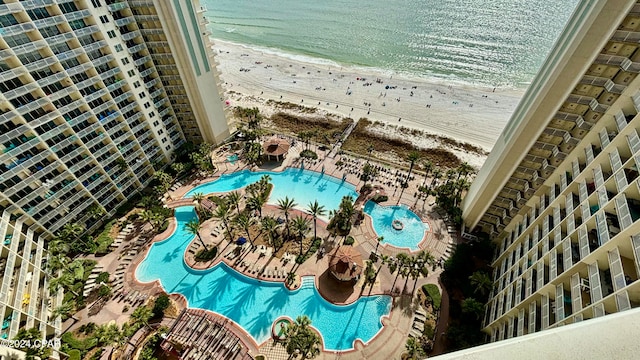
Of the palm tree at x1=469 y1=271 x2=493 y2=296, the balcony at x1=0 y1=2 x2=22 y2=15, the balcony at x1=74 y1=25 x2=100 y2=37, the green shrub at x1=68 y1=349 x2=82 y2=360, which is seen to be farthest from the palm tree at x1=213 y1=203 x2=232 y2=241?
the palm tree at x1=469 y1=271 x2=493 y2=296

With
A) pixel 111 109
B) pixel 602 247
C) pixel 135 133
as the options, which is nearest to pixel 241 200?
pixel 135 133

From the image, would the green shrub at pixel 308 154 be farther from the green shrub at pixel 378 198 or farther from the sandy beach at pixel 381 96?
the sandy beach at pixel 381 96

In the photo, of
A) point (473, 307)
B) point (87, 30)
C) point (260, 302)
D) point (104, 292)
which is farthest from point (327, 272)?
point (87, 30)

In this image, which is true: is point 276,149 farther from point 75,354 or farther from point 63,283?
point 75,354

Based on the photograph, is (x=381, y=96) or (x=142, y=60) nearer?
(x=142, y=60)

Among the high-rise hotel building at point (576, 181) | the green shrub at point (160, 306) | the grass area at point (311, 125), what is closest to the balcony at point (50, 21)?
the green shrub at point (160, 306)

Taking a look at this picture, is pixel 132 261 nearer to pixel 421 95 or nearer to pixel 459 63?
pixel 421 95
